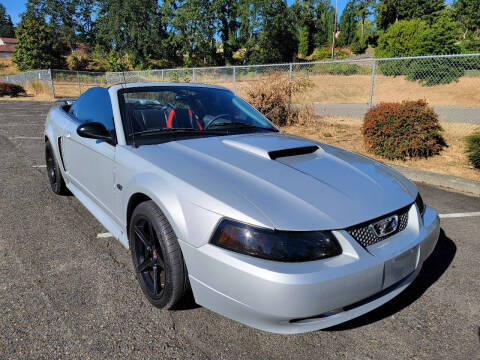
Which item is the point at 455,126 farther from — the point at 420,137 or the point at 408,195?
the point at 408,195

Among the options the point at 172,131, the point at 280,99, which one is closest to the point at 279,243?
the point at 172,131

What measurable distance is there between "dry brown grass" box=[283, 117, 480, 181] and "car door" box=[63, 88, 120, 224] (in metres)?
5.48

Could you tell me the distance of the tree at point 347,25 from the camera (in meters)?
62.9

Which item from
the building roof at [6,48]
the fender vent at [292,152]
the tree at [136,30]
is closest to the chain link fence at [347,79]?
the fender vent at [292,152]

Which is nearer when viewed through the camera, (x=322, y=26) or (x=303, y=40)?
(x=303, y=40)

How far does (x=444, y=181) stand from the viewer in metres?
5.38

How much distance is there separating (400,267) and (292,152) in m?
1.12

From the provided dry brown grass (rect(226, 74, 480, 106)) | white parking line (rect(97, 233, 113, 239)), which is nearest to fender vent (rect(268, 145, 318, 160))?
white parking line (rect(97, 233, 113, 239))

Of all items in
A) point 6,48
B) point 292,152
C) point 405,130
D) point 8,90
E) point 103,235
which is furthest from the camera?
point 6,48

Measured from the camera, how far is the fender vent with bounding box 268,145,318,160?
99.0 inches

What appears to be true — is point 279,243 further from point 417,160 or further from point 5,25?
point 5,25

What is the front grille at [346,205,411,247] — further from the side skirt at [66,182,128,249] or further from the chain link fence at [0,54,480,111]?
the chain link fence at [0,54,480,111]

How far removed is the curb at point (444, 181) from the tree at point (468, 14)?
61.6 m

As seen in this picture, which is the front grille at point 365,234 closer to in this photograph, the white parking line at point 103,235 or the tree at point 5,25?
the white parking line at point 103,235
